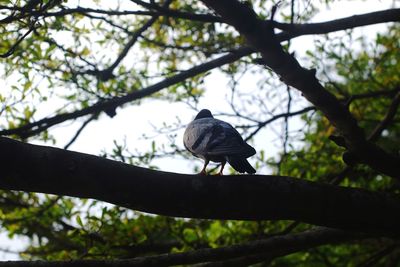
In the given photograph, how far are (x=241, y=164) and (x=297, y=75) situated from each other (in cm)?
79

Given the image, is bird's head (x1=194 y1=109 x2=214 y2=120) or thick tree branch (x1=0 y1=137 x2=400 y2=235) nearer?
thick tree branch (x1=0 y1=137 x2=400 y2=235)

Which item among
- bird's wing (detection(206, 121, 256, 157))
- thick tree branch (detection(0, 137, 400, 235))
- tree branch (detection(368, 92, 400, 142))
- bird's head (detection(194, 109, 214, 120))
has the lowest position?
thick tree branch (detection(0, 137, 400, 235))

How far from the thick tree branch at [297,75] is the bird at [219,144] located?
621mm

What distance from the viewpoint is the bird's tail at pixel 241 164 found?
3.61 metres

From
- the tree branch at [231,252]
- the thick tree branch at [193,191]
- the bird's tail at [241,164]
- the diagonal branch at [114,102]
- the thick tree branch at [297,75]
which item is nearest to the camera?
the thick tree branch at [193,191]

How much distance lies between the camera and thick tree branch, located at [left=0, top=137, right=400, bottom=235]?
102 inches

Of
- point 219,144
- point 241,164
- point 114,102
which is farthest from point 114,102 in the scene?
point 241,164

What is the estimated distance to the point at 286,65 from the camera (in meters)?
3.61

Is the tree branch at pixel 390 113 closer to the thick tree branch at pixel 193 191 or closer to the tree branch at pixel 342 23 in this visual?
the tree branch at pixel 342 23

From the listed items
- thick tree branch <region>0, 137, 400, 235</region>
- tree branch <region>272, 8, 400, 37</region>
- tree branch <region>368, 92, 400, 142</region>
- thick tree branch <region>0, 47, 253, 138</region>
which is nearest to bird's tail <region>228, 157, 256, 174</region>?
thick tree branch <region>0, 137, 400, 235</region>

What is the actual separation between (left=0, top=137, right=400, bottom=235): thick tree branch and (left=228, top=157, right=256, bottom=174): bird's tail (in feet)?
1.74

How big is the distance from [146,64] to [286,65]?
335 cm

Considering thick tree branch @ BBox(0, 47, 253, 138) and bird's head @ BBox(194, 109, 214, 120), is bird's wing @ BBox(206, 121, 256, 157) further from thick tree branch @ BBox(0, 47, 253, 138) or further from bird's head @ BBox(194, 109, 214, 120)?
bird's head @ BBox(194, 109, 214, 120)

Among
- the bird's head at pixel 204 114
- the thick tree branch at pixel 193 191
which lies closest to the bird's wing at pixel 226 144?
the thick tree branch at pixel 193 191
